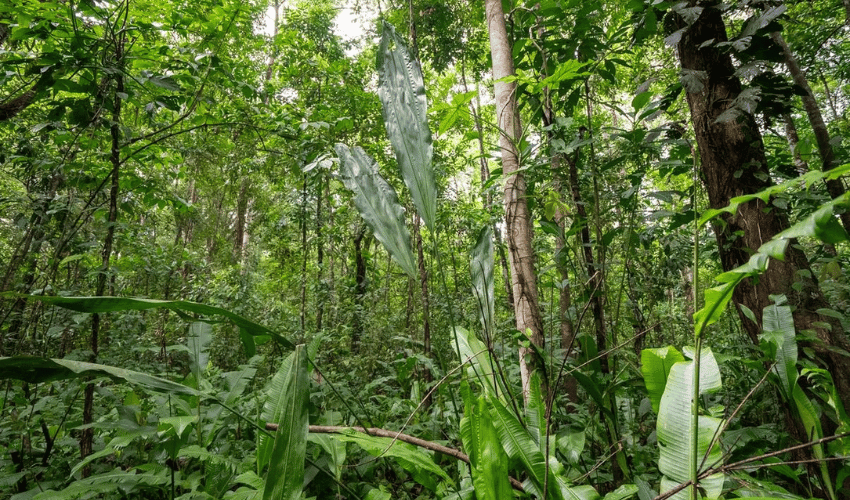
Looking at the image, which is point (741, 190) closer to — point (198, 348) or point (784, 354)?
point (784, 354)

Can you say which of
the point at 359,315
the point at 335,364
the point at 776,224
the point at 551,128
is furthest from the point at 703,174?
the point at 359,315

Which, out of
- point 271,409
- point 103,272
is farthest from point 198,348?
point 103,272

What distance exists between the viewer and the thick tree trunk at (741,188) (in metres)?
1.44

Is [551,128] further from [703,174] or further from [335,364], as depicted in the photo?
[335,364]

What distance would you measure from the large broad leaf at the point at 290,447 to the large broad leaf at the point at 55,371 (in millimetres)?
216

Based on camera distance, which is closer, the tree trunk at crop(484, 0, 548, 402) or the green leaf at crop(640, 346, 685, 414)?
the green leaf at crop(640, 346, 685, 414)

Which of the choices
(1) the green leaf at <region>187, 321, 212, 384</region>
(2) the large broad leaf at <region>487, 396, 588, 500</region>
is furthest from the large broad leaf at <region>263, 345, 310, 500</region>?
(1) the green leaf at <region>187, 321, 212, 384</region>

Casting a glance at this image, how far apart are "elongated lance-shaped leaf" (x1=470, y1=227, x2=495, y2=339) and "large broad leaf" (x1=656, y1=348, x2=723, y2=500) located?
1.37 feet

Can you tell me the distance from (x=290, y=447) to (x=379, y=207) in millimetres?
486

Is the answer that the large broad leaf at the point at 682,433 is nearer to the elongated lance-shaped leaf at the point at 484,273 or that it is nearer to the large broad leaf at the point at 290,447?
the elongated lance-shaped leaf at the point at 484,273

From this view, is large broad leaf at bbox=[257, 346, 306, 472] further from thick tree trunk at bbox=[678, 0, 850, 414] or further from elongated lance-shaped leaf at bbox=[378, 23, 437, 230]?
thick tree trunk at bbox=[678, 0, 850, 414]

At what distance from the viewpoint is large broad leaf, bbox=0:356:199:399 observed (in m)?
0.48

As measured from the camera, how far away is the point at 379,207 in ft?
2.77

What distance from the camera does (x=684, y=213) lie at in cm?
168
